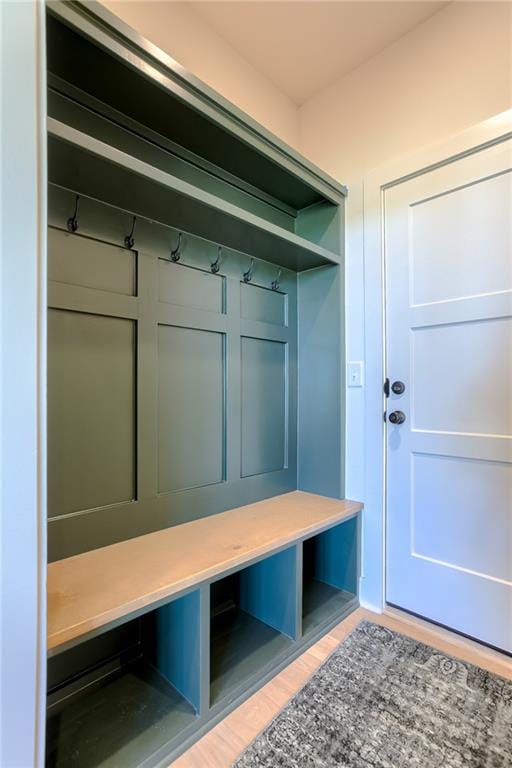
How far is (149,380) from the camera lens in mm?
1394

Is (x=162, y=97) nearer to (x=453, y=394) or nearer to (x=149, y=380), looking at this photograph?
(x=149, y=380)

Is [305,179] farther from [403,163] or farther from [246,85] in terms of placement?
[246,85]

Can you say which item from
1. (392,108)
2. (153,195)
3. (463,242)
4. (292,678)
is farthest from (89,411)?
(392,108)

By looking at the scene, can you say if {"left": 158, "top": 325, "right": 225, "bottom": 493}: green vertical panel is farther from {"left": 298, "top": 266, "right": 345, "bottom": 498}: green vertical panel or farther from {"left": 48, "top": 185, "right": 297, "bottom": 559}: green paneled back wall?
{"left": 298, "top": 266, "right": 345, "bottom": 498}: green vertical panel

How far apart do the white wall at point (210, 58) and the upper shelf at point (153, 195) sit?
0.58 meters

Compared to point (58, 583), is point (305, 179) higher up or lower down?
higher up

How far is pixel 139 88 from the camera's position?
1.18m

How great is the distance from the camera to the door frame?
1.75m

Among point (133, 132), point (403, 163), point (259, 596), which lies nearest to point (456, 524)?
point (259, 596)

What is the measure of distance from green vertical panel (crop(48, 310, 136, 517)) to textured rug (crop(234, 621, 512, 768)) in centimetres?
90

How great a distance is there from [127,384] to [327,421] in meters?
1.04

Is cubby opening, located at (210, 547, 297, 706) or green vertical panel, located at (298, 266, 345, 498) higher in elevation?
green vertical panel, located at (298, 266, 345, 498)

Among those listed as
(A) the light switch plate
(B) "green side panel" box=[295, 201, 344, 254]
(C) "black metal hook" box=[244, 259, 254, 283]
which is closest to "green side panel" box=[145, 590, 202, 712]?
(A) the light switch plate

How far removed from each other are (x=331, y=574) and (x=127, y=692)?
3.51 ft
